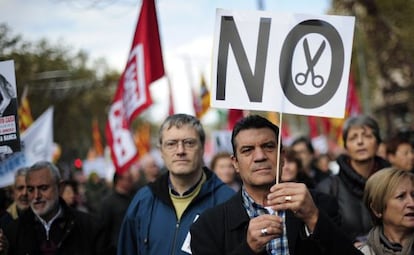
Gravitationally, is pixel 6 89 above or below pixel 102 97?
above

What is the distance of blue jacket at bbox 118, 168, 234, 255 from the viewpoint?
4676 millimetres

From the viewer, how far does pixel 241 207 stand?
354cm

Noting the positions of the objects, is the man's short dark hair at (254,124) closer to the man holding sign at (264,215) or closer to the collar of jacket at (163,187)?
the man holding sign at (264,215)

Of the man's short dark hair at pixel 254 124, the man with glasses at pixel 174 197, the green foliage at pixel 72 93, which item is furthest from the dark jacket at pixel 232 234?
the green foliage at pixel 72 93

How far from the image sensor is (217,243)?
3480mm

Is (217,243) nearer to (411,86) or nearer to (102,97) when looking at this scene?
(411,86)

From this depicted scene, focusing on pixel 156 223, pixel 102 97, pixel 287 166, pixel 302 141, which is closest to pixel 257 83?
pixel 156 223

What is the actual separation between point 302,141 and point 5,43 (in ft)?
16.9

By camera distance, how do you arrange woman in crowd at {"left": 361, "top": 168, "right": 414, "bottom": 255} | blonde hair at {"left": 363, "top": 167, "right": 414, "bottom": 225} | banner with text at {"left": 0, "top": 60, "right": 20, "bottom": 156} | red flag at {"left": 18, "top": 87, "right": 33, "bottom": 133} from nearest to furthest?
woman in crowd at {"left": 361, "top": 168, "right": 414, "bottom": 255} < blonde hair at {"left": 363, "top": 167, "right": 414, "bottom": 225} < banner with text at {"left": 0, "top": 60, "right": 20, "bottom": 156} < red flag at {"left": 18, "top": 87, "right": 33, "bottom": 133}

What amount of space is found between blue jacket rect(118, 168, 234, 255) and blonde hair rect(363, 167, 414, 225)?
1060mm

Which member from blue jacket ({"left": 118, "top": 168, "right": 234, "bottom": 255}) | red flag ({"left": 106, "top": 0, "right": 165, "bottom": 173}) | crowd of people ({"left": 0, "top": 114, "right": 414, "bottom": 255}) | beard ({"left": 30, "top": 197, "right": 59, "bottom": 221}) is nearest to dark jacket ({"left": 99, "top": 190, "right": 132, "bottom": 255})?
red flag ({"left": 106, "top": 0, "right": 165, "bottom": 173})

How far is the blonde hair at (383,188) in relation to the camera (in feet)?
13.6

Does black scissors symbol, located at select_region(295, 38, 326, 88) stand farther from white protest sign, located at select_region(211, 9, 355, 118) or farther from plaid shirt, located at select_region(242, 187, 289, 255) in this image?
plaid shirt, located at select_region(242, 187, 289, 255)

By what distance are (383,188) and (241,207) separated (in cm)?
111
